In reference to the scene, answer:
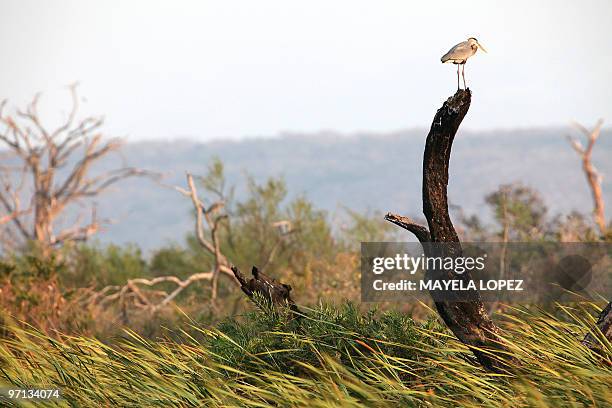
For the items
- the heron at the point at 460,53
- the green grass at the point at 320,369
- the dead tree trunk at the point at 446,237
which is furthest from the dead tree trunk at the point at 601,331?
the heron at the point at 460,53

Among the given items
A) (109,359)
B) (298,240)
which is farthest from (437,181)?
(298,240)

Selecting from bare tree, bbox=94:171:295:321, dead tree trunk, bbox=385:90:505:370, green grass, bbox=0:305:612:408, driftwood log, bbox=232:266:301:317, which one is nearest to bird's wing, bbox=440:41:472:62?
dead tree trunk, bbox=385:90:505:370

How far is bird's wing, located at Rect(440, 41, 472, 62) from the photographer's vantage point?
24.7 feet

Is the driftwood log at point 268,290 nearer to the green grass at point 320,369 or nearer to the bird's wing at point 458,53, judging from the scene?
the green grass at point 320,369

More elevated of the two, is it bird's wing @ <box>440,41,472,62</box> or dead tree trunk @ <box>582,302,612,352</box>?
bird's wing @ <box>440,41,472,62</box>

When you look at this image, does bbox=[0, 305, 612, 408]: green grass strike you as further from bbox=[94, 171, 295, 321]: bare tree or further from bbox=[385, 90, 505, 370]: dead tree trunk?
bbox=[94, 171, 295, 321]: bare tree

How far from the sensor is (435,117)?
7156 millimetres

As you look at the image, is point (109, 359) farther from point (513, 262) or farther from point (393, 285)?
point (513, 262)

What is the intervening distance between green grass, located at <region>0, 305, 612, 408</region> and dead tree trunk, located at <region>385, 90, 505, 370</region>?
18 centimetres

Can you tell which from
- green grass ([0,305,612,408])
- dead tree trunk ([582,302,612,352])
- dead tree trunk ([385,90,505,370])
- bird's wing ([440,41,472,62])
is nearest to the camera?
green grass ([0,305,612,408])

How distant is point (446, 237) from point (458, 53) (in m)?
1.47

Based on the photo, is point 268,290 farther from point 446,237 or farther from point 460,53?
point 460,53

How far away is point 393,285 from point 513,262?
2.23 metres

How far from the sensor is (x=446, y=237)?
733 cm
